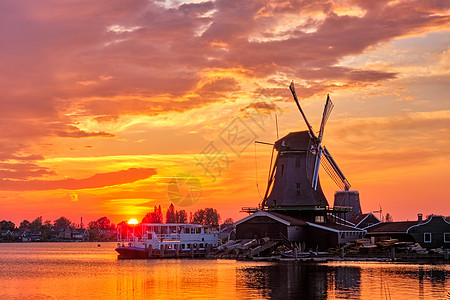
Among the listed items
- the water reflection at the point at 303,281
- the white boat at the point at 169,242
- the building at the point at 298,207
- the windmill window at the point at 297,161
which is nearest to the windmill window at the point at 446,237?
the building at the point at 298,207

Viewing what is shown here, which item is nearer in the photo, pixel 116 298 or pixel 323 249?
pixel 116 298

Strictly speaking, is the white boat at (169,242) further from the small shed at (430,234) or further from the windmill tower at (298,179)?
the small shed at (430,234)

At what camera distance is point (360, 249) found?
9375 cm

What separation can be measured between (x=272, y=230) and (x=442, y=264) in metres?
27.7

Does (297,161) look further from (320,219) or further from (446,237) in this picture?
(446,237)

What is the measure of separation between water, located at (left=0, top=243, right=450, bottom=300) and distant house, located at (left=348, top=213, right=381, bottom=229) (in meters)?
34.7

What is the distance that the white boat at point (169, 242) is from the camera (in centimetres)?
10638

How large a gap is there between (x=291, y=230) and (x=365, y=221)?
2489cm

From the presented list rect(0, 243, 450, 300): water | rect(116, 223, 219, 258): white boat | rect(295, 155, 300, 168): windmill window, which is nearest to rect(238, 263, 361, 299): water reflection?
rect(0, 243, 450, 300): water

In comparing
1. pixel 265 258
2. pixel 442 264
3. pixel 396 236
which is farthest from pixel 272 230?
pixel 442 264

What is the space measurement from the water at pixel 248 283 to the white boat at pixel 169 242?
23699 mm

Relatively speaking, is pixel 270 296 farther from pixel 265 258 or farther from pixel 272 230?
pixel 272 230

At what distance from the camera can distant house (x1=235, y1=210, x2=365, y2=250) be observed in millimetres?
97750

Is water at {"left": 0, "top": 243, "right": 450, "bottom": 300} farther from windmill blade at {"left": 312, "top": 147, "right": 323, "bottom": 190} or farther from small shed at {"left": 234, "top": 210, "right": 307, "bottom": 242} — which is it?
windmill blade at {"left": 312, "top": 147, "right": 323, "bottom": 190}
